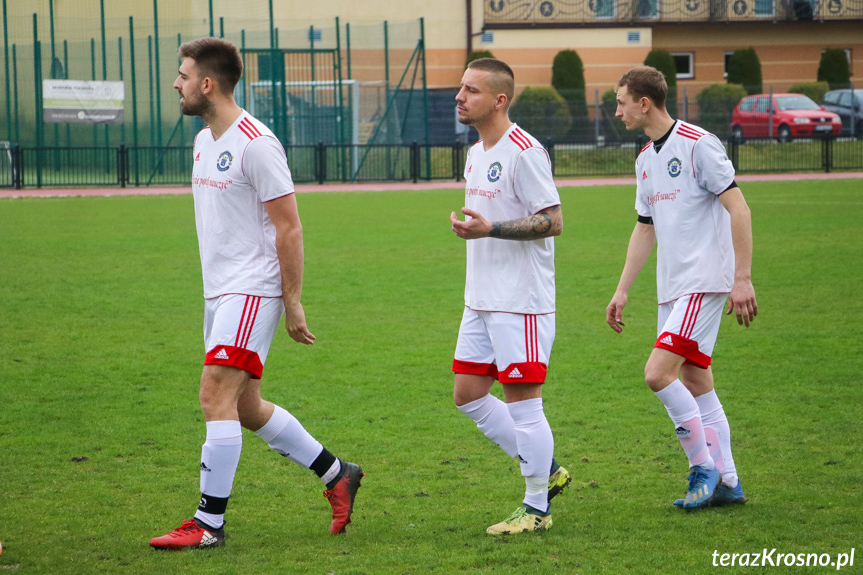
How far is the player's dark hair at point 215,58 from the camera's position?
4.35 m

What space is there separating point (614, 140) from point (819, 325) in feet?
83.3

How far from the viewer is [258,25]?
3231 cm

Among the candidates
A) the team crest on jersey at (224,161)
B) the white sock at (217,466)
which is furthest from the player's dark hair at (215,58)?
the white sock at (217,466)

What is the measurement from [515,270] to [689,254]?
0.88 metres

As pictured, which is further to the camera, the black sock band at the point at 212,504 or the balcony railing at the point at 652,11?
the balcony railing at the point at 652,11

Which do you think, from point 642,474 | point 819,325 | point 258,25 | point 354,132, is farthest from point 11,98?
point 642,474

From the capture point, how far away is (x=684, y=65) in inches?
1833

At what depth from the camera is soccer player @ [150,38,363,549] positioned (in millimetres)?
4297

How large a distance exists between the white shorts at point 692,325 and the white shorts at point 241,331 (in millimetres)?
1794

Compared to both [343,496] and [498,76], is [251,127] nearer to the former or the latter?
[498,76]

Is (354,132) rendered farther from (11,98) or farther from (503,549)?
(503,549)

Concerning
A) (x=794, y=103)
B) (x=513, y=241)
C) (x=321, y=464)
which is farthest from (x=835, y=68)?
(x=321, y=464)

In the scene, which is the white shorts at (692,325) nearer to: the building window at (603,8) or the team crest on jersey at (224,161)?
the team crest on jersey at (224,161)

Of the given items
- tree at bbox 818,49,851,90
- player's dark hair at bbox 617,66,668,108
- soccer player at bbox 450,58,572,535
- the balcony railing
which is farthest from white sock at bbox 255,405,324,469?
tree at bbox 818,49,851,90
